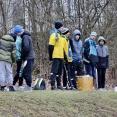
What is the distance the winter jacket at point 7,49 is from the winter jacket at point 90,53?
2883mm

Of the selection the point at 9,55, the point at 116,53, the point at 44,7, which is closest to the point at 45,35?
the point at 44,7

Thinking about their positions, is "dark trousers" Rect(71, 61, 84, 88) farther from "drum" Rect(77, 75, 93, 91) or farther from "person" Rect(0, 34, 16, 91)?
"person" Rect(0, 34, 16, 91)

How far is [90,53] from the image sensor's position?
38.0ft

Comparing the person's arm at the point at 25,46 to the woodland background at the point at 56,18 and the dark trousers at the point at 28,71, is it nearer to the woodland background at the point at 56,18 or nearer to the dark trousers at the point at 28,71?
the dark trousers at the point at 28,71

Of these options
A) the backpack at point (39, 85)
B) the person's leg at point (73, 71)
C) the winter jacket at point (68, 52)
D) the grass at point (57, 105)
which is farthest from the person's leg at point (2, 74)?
the person's leg at point (73, 71)

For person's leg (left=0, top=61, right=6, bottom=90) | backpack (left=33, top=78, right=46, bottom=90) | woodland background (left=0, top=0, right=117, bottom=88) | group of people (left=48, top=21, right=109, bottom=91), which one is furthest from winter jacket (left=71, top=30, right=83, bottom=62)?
woodland background (left=0, top=0, right=117, bottom=88)

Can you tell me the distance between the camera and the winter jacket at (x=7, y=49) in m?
9.67

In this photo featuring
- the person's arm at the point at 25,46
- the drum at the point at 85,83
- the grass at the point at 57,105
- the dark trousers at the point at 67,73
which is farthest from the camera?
the dark trousers at the point at 67,73

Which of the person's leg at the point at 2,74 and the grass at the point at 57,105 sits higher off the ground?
the person's leg at the point at 2,74

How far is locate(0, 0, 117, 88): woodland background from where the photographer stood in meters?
19.9

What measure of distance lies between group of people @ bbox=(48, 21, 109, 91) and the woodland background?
23.6 ft

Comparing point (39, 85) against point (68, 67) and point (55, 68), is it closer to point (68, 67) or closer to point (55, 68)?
point (55, 68)

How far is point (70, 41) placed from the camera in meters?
11.3

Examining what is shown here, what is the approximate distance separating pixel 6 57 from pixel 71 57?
2.42 meters
